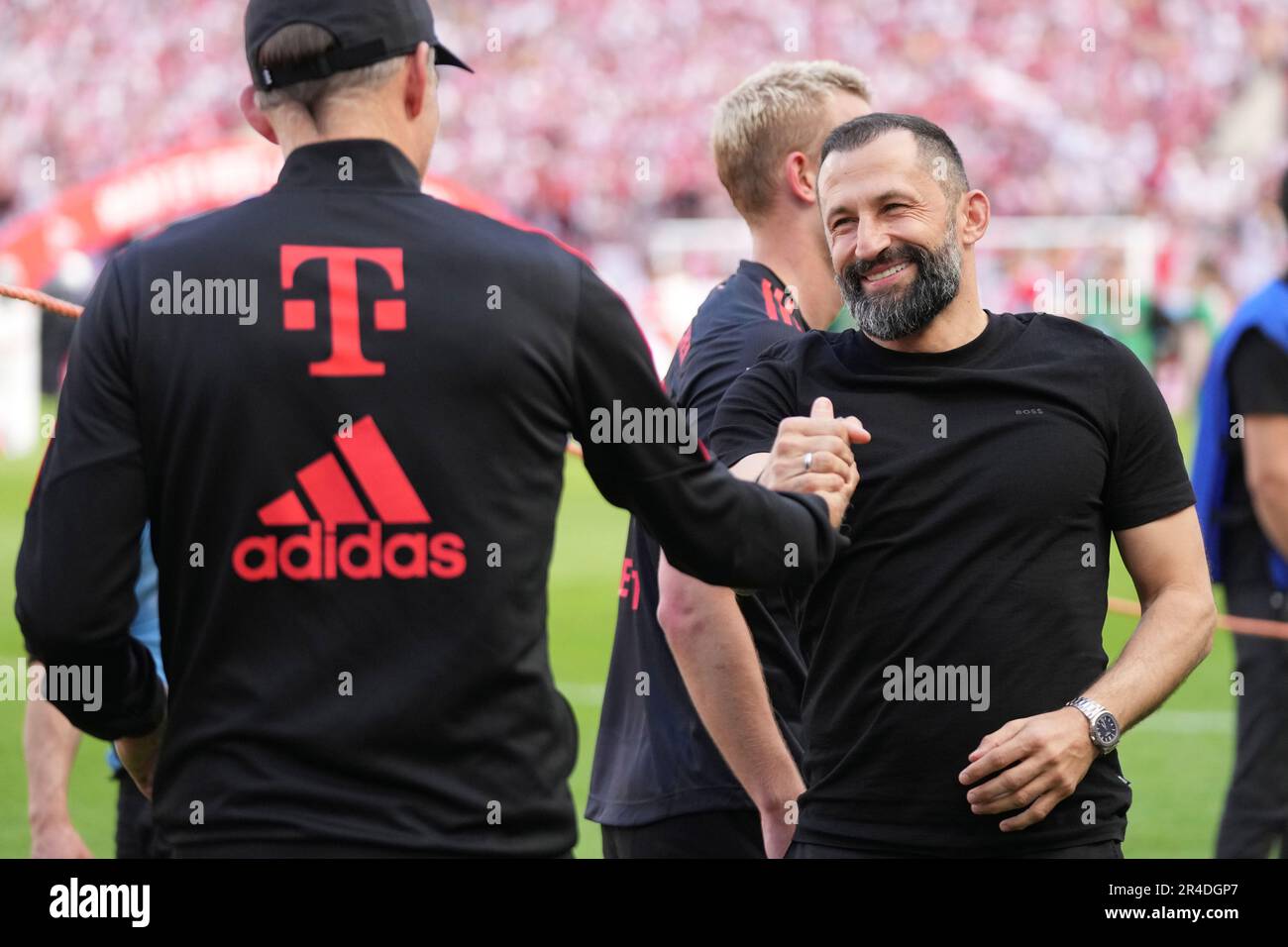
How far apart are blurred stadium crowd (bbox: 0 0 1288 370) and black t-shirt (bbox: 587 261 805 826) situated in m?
25.7

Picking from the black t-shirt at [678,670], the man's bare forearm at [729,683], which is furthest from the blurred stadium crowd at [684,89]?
the man's bare forearm at [729,683]

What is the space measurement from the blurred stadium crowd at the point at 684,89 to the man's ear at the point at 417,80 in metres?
26.7

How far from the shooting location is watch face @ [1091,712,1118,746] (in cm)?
256

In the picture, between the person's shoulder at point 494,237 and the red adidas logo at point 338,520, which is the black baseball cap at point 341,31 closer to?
the person's shoulder at point 494,237

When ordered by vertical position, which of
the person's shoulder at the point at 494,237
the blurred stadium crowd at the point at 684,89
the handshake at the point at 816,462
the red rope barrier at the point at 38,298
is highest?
the blurred stadium crowd at the point at 684,89

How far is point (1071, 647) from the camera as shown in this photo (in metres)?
2.65

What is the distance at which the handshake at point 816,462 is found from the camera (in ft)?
8.21

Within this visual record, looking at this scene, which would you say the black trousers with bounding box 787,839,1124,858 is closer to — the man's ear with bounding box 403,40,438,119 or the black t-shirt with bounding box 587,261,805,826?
the black t-shirt with bounding box 587,261,805,826

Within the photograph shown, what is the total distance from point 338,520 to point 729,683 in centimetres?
108

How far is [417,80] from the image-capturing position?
2.23 meters

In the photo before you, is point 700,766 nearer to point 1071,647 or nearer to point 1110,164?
point 1071,647

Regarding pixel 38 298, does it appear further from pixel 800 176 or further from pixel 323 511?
pixel 800 176

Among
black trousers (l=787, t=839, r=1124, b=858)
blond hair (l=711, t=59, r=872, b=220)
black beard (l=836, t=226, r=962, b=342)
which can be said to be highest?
blond hair (l=711, t=59, r=872, b=220)

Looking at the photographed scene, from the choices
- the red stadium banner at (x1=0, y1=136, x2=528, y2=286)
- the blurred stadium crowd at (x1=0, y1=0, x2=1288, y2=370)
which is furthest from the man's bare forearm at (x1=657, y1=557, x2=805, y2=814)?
the blurred stadium crowd at (x1=0, y1=0, x2=1288, y2=370)
